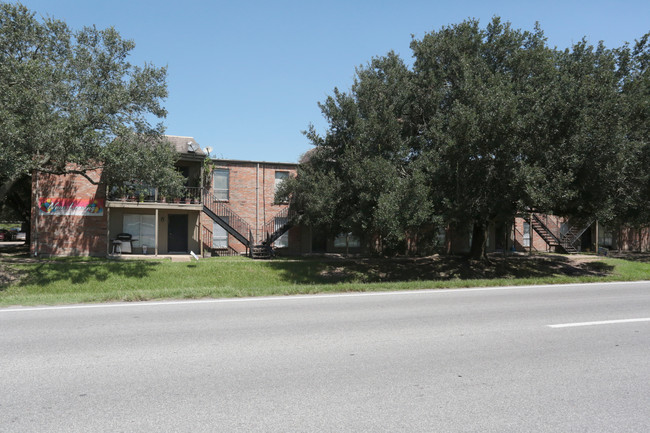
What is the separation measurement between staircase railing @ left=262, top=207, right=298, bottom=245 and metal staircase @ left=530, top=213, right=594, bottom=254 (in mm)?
16748

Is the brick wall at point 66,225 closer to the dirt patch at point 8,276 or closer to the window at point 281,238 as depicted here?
the dirt patch at point 8,276

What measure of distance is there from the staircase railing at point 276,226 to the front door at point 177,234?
441 centimetres

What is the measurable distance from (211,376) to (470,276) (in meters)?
17.7

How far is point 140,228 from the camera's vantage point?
23.5m

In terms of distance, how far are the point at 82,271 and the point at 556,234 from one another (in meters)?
29.0

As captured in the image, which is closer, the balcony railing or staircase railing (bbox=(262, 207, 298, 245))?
the balcony railing

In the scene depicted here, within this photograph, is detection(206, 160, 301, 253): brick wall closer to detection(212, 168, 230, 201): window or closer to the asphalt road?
detection(212, 168, 230, 201): window

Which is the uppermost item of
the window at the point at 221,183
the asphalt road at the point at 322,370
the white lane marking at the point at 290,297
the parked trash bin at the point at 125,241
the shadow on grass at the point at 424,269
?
the window at the point at 221,183

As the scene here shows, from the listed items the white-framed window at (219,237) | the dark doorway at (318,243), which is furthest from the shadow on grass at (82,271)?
the dark doorway at (318,243)

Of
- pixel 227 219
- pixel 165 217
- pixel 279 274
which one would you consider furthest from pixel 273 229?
pixel 279 274

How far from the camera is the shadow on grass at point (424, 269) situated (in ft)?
63.8

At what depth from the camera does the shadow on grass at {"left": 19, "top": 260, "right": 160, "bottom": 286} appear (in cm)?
1655

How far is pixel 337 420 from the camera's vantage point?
370 cm

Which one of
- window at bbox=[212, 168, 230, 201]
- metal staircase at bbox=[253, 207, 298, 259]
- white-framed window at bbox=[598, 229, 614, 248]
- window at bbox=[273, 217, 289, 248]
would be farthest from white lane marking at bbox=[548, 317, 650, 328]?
white-framed window at bbox=[598, 229, 614, 248]
